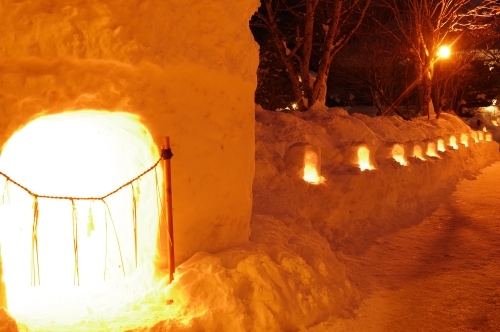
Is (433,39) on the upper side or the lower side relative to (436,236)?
upper

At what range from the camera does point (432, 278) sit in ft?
19.7

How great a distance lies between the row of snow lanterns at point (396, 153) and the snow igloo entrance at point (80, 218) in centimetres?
389

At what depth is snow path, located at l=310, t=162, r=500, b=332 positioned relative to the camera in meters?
4.75

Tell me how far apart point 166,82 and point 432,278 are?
429 centimetres

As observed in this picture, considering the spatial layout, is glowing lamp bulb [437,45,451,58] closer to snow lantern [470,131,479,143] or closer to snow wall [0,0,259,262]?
snow lantern [470,131,479,143]

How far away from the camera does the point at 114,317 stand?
158 inches

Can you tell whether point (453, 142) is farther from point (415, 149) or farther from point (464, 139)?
point (415, 149)

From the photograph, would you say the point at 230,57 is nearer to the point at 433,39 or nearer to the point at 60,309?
the point at 60,309

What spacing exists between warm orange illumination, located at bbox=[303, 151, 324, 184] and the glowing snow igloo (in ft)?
9.07

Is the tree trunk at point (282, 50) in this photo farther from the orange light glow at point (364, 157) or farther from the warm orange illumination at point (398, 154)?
the orange light glow at point (364, 157)

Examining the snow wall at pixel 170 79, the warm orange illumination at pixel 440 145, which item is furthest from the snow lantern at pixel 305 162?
the warm orange illumination at pixel 440 145

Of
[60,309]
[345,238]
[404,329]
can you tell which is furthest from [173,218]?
[345,238]

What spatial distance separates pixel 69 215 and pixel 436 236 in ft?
20.6

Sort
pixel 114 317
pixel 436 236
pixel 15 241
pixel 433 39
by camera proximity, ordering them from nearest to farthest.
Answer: pixel 114 317 → pixel 15 241 → pixel 436 236 → pixel 433 39
